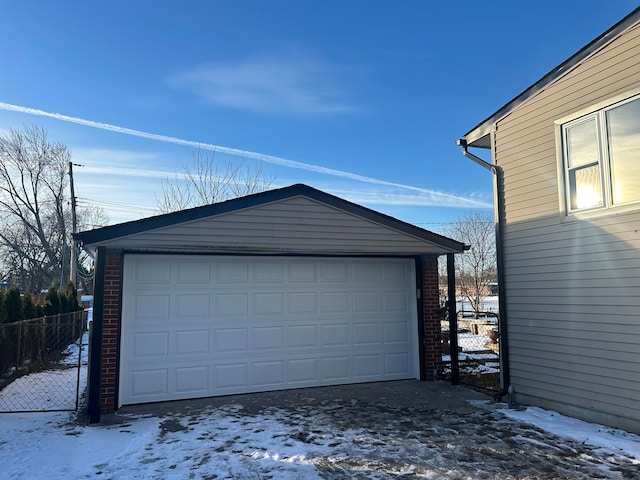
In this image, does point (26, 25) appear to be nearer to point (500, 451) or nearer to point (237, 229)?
point (237, 229)

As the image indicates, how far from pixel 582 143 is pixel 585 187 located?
598 mm

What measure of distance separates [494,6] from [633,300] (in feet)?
21.6

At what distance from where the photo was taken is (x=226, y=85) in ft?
39.6

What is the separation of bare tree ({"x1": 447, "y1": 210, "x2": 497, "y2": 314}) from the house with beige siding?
19.1m

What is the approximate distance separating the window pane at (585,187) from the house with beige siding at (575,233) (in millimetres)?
13

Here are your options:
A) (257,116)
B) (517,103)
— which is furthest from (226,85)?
(517,103)

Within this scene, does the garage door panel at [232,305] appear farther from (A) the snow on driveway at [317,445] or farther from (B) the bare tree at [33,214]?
(B) the bare tree at [33,214]

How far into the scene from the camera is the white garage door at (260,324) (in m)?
6.73

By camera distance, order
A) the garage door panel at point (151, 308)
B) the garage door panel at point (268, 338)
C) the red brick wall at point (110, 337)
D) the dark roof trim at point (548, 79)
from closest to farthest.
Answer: the dark roof trim at point (548, 79) → the red brick wall at point (110, 337) → the garage door panel at point (151, 308) → the garage door panel at point (268, 338)

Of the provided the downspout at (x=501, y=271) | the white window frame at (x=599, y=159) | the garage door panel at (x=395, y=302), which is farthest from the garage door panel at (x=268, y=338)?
the white window frame at (x=599, y=159)

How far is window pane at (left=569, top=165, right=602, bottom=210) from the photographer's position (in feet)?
18.5

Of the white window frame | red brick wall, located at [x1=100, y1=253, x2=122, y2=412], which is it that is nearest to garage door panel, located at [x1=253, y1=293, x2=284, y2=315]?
red brick wall, located at [x1=100, y1=253, x2=122, y2=412]

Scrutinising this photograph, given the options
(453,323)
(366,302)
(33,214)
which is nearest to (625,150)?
(453,323)

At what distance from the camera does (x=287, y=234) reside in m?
7.05
